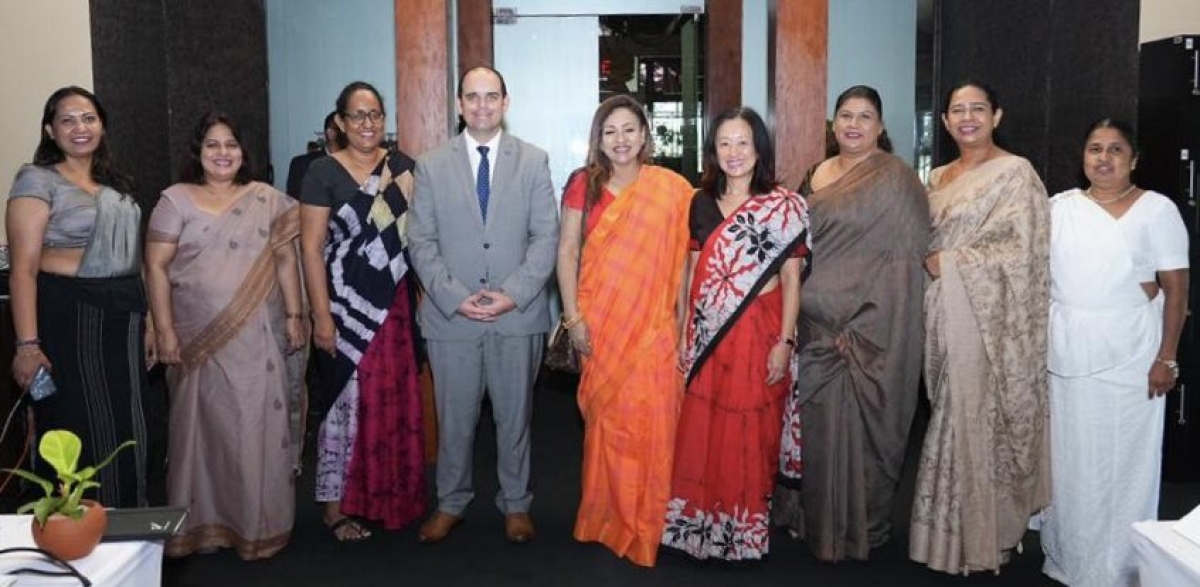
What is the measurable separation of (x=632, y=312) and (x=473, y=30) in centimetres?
292

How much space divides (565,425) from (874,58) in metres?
2.91

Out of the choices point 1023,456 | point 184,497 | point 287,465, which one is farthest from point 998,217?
point 184,497

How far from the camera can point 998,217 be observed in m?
3.11

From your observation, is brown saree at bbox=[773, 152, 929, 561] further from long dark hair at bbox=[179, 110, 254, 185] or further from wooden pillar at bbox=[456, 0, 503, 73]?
wooden pillar at bbox=[456, 0, 503, 73]

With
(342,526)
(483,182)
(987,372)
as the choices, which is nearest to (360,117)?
(483,182)

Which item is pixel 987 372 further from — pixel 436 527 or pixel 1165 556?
pixel 436 527

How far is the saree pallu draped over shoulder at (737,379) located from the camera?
10.3 feet

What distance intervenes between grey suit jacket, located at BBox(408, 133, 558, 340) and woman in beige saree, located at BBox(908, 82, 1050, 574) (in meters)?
1.30

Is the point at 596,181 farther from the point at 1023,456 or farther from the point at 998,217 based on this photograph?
the point at 1023,456

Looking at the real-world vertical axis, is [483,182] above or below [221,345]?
above

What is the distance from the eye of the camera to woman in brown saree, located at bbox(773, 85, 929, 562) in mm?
3209

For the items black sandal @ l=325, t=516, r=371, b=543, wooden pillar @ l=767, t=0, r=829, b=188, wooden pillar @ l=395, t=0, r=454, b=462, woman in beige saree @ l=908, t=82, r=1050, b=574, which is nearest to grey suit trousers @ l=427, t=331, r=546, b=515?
black sandal @ l=325, t=516, r=371, b=543

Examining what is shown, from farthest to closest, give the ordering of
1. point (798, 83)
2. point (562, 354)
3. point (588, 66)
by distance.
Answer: point (588, 66) < point (798, 83) < point (562, 354)

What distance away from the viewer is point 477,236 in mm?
3348
